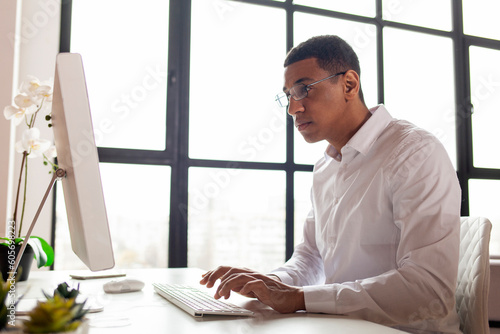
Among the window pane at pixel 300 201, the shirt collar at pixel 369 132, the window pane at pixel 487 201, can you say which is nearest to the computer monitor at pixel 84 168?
the shirt collar at pixel 369 132

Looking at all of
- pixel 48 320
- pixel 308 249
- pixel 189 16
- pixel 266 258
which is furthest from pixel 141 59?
pixel 48 320

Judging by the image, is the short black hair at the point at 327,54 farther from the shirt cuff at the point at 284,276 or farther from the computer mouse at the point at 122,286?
the computer mouse at the point at 122,286

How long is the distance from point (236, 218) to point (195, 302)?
194 centimetres

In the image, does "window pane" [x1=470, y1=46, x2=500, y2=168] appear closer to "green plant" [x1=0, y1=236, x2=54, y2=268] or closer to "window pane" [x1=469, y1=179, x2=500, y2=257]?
"window pane" [x1=469, y1=179, x2=500, y2=257]

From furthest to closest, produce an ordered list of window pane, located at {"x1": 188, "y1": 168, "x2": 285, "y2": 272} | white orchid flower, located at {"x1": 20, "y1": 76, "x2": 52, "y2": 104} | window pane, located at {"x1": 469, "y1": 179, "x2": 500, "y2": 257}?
window pane, located at {"x1": 469, "y1": 179, "x2": 500, "y2": 257} < window pane, located at {"x1": 188, "y1": 168, "x2": 285, "y2": 272} < white orchid flower, located at {"x1": 20, "y1": 76, "x2": 52, "y2": 104}

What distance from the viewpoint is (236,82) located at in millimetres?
3029

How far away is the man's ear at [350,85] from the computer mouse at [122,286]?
0.98 metres

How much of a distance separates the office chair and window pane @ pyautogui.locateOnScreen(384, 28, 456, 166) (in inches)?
87.8

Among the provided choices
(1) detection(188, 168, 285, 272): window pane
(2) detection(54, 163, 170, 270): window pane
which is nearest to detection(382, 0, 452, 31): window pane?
(1) detection(188, 168, 285, 272): window pane

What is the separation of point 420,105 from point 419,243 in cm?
261

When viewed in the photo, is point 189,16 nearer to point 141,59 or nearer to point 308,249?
point 141,59

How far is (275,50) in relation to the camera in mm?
3148

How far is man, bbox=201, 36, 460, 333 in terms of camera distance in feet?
3.51

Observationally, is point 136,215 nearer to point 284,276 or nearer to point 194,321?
point 284,276
